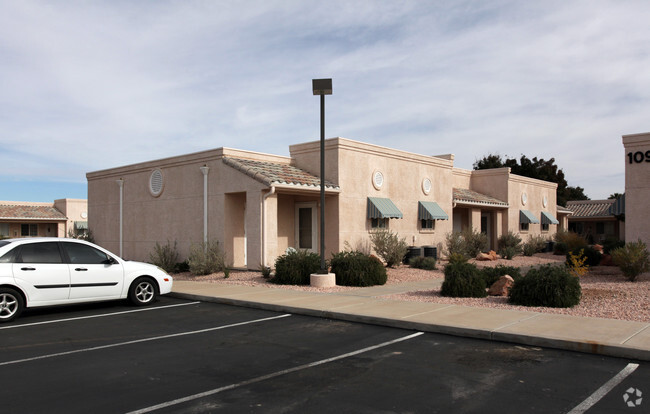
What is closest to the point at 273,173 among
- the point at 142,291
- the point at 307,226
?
the point at 307,226

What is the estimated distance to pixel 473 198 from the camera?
90.5 ft

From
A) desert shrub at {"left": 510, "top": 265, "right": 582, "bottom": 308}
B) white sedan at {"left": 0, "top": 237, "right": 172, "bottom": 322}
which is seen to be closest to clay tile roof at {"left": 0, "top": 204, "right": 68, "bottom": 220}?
white sedan at {"left": 0, "top": 237, "right": 172, "bottom": 322}

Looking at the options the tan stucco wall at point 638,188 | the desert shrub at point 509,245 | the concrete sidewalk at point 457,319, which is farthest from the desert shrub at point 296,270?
the desert shrub at point 509,245

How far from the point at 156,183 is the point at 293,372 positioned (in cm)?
1690

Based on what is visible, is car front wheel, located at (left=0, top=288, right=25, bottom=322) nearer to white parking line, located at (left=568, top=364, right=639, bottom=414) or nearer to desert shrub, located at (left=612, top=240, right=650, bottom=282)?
white parking line, located at (left=568, top=364, right=639, bottom=414)

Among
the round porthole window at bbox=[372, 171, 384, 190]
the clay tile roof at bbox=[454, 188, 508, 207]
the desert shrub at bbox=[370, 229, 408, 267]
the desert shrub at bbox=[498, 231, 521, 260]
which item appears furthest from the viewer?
the clay tile roof at bbox=[454, 188, 508, 207]

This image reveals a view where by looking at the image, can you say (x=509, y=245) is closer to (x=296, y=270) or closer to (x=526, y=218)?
(x=526, y=218)

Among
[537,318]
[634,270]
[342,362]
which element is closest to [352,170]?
[634,270]

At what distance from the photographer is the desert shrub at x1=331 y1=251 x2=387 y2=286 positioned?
14.6m

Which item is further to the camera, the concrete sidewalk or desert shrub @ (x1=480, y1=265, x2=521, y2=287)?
desert shrub @ (x1=480, y1=265, x2=521, y2=287)

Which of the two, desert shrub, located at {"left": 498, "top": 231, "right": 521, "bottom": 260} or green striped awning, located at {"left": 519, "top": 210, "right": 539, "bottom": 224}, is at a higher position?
green striped awning, located at {"left": 519, "top": 210, "right": 539, "bottom": 224}

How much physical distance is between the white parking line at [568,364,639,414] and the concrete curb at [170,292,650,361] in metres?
0.41

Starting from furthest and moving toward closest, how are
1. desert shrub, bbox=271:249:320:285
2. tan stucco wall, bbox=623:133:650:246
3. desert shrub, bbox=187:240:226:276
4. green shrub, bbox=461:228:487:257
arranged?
green shrub, bbox=461:228:487:257 → desert shrub, bbox=187:240:226:276 → tan stucco wall, bbox=623:133:650:246 → desert shrub, bbox=271:249:320:285

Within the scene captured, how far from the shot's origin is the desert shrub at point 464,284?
12.0 meters
